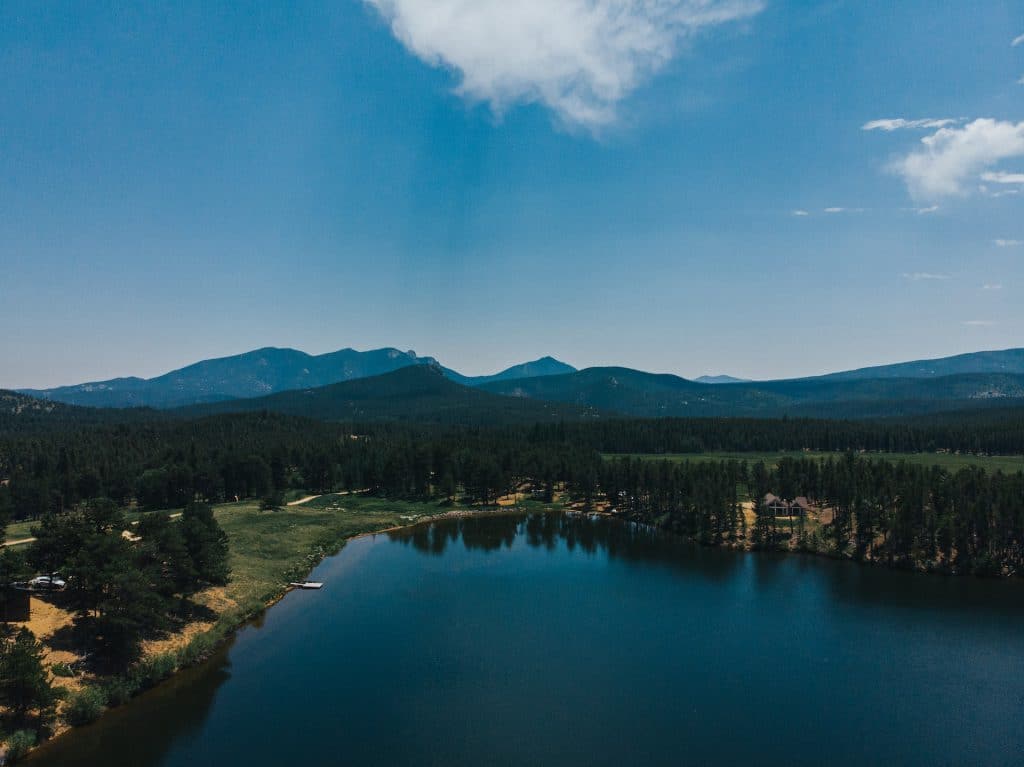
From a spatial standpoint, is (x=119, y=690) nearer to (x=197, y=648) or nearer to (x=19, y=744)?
(x=19, y=744)

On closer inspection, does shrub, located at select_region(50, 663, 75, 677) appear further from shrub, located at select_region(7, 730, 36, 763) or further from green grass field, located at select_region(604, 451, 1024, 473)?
green grass field, located at select_region(604, 451, 1024, 473)

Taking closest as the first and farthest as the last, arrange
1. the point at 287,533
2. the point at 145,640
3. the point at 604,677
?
the point at 604,677, the point at 145,640, the point at 287,533

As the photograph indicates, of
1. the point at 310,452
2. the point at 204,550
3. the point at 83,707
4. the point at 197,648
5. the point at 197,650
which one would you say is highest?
the point at 310,452

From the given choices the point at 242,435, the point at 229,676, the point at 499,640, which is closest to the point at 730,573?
the point at 499,640

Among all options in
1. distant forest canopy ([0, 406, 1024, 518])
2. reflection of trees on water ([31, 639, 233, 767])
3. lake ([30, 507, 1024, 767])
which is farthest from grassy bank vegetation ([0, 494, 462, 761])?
distant forest canopy ([0, 406, 1024, 518])

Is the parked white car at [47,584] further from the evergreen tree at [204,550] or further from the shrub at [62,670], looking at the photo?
the shrub at [62,670]

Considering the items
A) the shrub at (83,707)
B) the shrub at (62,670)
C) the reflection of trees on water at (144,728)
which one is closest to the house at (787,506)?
the reflection of trees on water at (144,728)

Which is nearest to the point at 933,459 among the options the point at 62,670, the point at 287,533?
the point at 287,533

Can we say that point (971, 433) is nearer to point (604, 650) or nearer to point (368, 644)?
point (604, 650)
